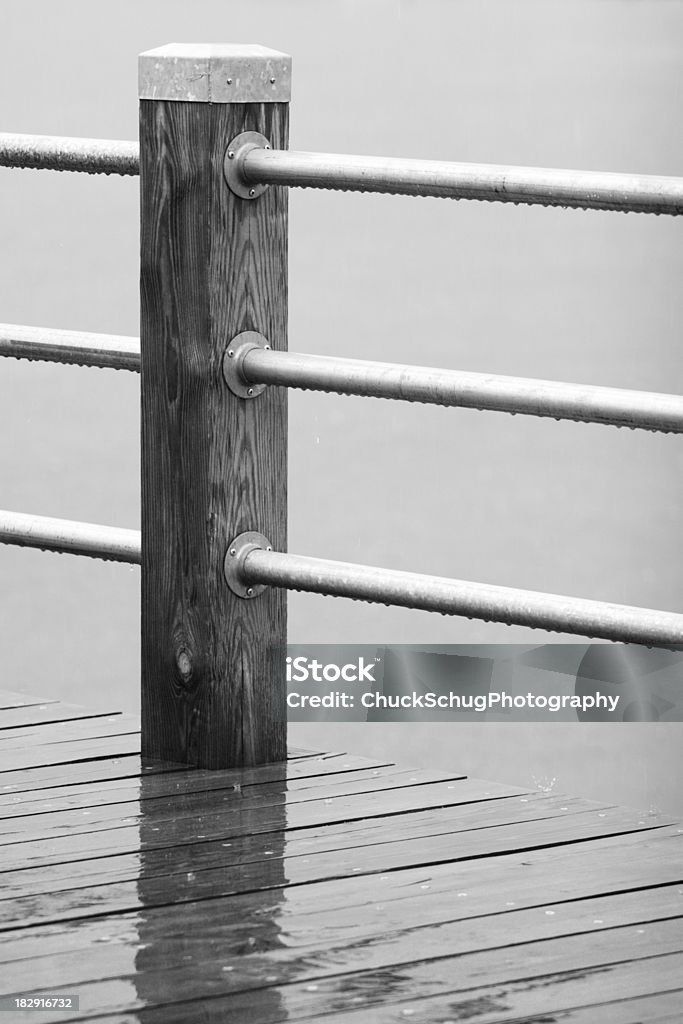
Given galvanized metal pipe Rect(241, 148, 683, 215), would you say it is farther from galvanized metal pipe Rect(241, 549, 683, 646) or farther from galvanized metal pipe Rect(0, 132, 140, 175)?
galvanized metal pipe Rect(241, 549, 683, 646)

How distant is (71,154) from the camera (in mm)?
2238

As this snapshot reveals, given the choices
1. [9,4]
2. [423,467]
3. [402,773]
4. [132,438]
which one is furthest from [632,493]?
[402,773]

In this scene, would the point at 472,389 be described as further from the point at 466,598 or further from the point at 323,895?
the point at 323,895

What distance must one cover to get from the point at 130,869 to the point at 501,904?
0.32 meters

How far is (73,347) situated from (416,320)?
1079 cm

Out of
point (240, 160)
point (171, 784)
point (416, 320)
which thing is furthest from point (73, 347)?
point (416, 320)

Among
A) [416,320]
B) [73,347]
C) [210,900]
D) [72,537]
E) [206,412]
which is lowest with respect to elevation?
[210,900]

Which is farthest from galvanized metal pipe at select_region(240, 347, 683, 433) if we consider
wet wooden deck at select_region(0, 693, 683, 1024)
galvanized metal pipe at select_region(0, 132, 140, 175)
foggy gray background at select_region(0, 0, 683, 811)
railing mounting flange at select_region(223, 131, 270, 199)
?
foggy gray background at select_region(0, 0, 683, 811)

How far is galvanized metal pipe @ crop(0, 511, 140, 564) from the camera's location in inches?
87.5

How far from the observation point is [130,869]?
1.78 meters

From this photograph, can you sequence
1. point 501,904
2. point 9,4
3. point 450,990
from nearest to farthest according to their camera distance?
point 450,990, point 501,904, point 9,4

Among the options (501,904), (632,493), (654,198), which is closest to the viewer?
(501,904)

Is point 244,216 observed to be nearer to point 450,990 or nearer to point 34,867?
point 34,867

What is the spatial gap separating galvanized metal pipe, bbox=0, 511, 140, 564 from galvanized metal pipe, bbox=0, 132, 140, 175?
377mm
